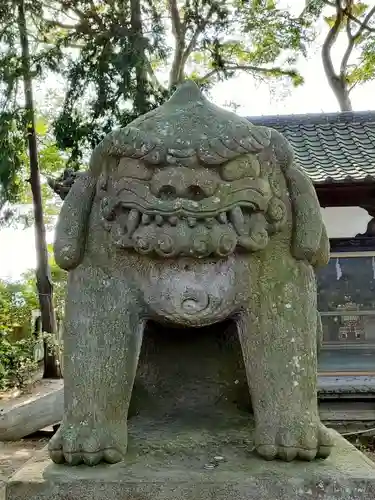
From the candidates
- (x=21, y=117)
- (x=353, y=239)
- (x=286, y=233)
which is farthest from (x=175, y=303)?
(x=21, y=117)

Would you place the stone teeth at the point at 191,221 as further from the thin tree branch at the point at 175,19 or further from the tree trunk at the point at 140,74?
the thin tree branch at the point at 175,19

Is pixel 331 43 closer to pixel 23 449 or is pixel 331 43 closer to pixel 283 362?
pixel 23 449

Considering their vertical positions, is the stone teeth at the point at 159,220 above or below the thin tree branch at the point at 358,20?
below

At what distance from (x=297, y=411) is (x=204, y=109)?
0.88 m

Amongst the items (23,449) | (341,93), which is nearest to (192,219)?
(23,449)

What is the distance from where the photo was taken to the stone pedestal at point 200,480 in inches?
51.3

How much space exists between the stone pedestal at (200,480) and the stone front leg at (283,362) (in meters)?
0.06

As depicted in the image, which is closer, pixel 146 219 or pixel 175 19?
pixel 146 219

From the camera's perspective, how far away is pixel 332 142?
7.62 meters

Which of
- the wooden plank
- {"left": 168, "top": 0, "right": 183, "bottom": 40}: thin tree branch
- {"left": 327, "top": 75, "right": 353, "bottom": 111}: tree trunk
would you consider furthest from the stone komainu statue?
{"left": 327, "top": 75, "right": 353, "bottom": 111}: tree trunk

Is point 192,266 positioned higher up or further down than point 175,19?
further down

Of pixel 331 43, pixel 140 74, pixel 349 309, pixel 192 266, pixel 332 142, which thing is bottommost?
pixel 349 309

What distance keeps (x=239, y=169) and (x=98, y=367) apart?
25.3 inches

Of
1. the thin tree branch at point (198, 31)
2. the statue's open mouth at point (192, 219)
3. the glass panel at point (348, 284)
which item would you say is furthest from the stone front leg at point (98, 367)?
the thin tree branch at point (198, 31)
